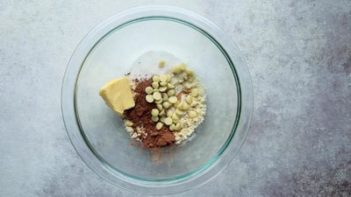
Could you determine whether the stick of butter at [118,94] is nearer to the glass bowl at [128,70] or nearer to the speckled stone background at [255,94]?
the glass bowl at [128,70]

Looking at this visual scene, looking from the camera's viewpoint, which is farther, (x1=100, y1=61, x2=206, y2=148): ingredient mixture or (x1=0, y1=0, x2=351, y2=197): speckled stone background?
(x1=0, y1=0, x2=351, y2=197): speckled stone background

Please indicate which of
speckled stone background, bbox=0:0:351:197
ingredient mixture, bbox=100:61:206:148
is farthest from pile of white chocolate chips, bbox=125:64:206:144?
speckled stone background, bbox=0:0:351:197

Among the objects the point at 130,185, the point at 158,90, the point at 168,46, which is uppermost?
the point at 168,46

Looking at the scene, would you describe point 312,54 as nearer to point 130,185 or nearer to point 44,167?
point 130,185

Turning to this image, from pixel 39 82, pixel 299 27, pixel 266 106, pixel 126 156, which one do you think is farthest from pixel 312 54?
pixel 39 82

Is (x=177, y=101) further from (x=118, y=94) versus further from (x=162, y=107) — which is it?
(x=118, y=94)

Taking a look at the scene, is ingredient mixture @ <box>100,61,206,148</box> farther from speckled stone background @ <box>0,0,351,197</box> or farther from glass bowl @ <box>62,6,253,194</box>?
speckled stone background @ <box>0,0,351,197</box>

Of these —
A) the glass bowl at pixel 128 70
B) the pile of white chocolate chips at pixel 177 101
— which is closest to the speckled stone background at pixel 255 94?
the glass bowl at pixel 128 70
